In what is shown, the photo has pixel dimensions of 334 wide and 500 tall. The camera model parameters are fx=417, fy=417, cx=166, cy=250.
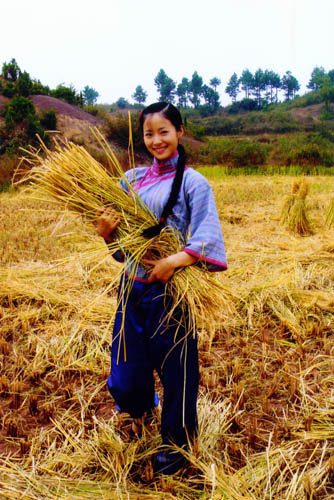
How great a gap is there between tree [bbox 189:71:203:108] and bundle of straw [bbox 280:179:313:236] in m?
64.5

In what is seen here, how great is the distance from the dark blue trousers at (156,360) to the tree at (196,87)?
6858cm

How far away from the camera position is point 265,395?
2070mm

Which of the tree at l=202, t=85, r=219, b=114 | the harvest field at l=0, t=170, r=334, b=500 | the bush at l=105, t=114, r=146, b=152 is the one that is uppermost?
the tree at l=202, t=85, r=219, b=114

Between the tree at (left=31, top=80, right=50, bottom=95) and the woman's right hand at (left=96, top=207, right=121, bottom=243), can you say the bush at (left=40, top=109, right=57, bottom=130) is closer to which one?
the tree at (left=31, top=80, right=50, bottom=95)

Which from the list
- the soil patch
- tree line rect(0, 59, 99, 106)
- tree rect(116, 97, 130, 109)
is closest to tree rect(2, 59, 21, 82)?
tree line rect(0, 59, 99, 106)

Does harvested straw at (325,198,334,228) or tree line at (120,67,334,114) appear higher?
tree line at (120,67,334,114)

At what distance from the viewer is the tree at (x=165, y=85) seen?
208ft

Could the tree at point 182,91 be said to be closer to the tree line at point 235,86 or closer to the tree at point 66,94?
the tree line at point 235,86

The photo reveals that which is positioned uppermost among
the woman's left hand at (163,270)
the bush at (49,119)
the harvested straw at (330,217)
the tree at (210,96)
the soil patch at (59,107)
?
the tree at (210,96)

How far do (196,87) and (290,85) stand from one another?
1646 cm

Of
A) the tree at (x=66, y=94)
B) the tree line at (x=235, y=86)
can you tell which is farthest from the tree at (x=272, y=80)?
the tree at (x=66, y=94)

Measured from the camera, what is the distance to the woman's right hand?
57.7 inches

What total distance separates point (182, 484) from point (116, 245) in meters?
0.90

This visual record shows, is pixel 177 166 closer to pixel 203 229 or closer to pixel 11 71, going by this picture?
pixel 203 229
